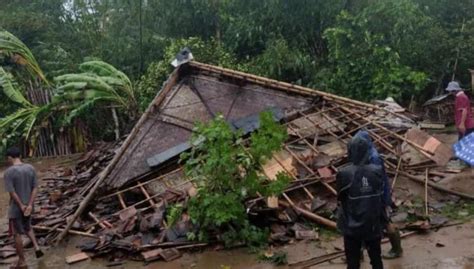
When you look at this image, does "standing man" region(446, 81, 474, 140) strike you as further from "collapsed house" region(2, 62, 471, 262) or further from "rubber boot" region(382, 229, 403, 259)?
"rubber boot" region(382, 229, 403, 259)

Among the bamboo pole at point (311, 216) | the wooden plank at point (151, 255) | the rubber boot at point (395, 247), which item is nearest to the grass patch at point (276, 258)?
the bamboo pole at point (311, 216)

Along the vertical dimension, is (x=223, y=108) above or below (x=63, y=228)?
above

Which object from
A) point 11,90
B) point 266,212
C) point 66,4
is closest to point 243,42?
point 11,90

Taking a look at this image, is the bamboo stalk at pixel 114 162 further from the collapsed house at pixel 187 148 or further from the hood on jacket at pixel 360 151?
the hood on jacket at pixel 360 151

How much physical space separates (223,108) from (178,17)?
328 inches

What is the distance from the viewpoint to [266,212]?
7.87 m

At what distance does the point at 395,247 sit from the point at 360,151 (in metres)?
2.16

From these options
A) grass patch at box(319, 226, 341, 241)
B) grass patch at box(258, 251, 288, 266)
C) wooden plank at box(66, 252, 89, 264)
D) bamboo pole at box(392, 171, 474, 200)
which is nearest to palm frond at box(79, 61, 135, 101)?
wooden plank at box(66, 252, 89, 264)

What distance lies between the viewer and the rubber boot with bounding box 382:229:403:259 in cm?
662

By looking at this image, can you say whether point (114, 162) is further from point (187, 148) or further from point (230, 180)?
point (230, 180)

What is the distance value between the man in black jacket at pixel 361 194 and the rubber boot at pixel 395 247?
1473mm

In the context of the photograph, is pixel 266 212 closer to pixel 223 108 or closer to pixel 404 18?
pixel 223 108

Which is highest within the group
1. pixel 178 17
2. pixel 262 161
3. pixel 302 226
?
pixel 178 17

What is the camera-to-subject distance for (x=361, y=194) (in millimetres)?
5074
